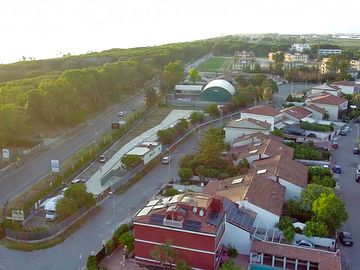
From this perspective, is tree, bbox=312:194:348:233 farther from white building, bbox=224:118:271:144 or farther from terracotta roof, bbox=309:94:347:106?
terracotta roof, bbox=309:94:347:106

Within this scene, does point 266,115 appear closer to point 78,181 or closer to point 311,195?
point 311,195

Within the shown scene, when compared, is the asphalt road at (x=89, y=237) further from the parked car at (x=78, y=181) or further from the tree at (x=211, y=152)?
the parked car at (x=78, y=181)

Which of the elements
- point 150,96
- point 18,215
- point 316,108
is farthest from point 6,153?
point 316,108

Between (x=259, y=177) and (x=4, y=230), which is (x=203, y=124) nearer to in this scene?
(x=259, y=177)

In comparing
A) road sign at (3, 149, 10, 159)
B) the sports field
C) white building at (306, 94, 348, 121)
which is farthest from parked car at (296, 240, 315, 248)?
the sports field

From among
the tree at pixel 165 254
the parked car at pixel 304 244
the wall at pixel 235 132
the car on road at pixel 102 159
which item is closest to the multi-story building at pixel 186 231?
the tree at pixel 165 254
